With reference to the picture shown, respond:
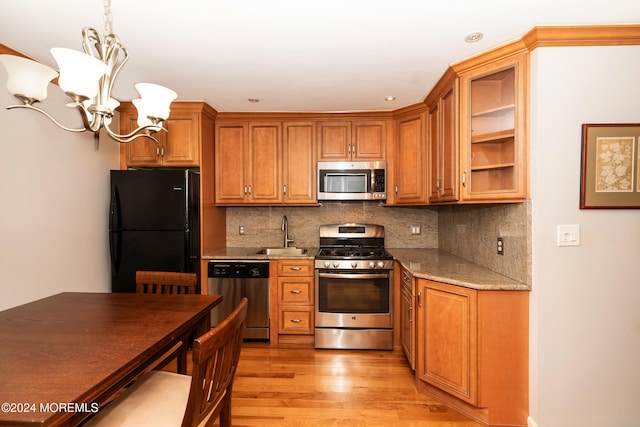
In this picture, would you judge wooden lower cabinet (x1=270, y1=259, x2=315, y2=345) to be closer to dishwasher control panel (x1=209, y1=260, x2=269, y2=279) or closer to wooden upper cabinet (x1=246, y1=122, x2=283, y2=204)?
dishwasher control panel (x1=209, y1=260, x2=269, y2=279)

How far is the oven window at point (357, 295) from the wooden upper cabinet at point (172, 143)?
1.81m

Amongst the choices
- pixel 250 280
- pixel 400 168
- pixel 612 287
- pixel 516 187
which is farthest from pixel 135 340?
pixel 400 168

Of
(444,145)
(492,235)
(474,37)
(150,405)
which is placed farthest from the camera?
(444,145)

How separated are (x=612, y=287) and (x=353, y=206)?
2.38 m

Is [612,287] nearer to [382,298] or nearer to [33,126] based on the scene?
[382,298]

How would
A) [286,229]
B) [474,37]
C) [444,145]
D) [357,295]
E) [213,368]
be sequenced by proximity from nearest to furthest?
1. [213,368]
2. [474,37]
3. [444,145]
4. [357,295]
5. [286,229]

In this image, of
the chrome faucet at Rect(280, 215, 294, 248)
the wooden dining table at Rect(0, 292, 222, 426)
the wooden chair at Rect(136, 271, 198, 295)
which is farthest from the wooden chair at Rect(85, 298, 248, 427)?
the chrome faucet at Rect(280, 215, 294, 248)

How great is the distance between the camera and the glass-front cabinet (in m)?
1.99

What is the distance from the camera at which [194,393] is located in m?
1.07

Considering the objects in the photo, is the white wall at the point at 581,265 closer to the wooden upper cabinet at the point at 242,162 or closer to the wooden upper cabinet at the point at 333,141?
the wooden upper cabinet at the point at 333,141

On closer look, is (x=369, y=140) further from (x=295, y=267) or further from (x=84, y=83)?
(x=84, y=83)

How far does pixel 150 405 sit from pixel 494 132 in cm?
250

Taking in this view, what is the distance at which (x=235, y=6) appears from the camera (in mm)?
1646

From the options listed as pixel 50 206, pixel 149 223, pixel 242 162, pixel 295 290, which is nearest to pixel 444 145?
pixel 295 290
